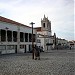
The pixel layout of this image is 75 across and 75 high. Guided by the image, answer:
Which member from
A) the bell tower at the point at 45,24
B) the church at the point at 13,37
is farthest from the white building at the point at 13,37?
the bell tower at the point at 45,24

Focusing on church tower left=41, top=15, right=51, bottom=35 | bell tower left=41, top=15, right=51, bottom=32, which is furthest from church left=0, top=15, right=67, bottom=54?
bell tower left=41, top=15, right=51, bottom=32

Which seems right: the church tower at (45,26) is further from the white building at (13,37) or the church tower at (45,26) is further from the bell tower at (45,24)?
the white building at (13,37)

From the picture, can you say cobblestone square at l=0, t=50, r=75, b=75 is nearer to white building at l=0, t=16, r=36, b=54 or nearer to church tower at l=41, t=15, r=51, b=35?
white building at l=0, t=16, r=36, b=54

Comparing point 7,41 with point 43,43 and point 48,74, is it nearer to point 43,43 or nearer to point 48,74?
point 48,74

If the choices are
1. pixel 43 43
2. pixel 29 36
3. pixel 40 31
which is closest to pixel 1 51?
pixel 29 36

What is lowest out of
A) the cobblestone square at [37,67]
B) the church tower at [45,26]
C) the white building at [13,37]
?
the cobblestone square at [37,67]

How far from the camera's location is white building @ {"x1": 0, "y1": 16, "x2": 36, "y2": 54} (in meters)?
46.2

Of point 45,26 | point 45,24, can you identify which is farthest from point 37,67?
point 45,26

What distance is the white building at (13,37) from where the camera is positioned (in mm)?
Result: 46188

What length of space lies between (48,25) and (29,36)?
166 ft

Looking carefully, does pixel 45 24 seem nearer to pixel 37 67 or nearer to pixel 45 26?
pixel 45 26

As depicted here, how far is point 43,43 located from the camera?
9062cm

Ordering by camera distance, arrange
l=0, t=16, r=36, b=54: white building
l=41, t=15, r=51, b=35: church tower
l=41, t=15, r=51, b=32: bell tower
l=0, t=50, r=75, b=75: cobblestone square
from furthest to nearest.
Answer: l=41, t=15, r=51, b=32: bell tower
l=41, t=15, r=51, b=35: church tower
l=0, t=16, r=36, b=54: white building
l=0, t=50, r=75, b=75: cobblestone square

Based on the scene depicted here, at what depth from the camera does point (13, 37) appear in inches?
2048
